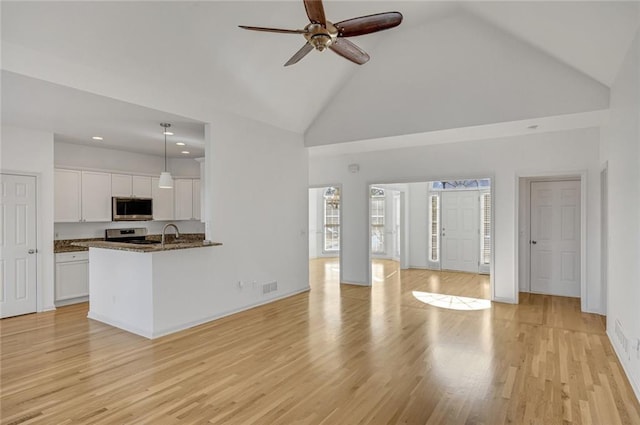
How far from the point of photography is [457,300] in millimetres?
5875

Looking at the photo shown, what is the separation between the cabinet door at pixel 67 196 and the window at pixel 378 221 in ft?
24.4

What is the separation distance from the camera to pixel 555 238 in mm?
6195

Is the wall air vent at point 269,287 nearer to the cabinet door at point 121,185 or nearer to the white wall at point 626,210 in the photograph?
the cabinet door at point 121,185

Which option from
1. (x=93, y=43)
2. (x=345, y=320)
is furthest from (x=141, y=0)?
(x=345, y=320)

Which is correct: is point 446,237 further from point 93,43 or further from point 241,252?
point 93,43

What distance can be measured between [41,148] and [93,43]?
2900 mm

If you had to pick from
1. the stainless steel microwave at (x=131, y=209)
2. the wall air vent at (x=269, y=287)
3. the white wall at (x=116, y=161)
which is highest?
the white wall at (x=116, y=161)

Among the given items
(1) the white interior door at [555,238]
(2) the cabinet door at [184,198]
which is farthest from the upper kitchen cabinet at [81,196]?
(1) the white interior door at [555,238]

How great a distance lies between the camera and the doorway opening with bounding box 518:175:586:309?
19.9ft

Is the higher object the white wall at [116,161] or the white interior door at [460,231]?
the white wall at [116,161]

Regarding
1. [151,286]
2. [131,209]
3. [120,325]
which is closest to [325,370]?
[151,286]

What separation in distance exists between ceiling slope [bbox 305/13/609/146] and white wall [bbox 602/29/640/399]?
25.2 inches

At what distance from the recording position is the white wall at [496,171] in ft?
17.2

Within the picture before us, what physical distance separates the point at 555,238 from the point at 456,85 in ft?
11.0
